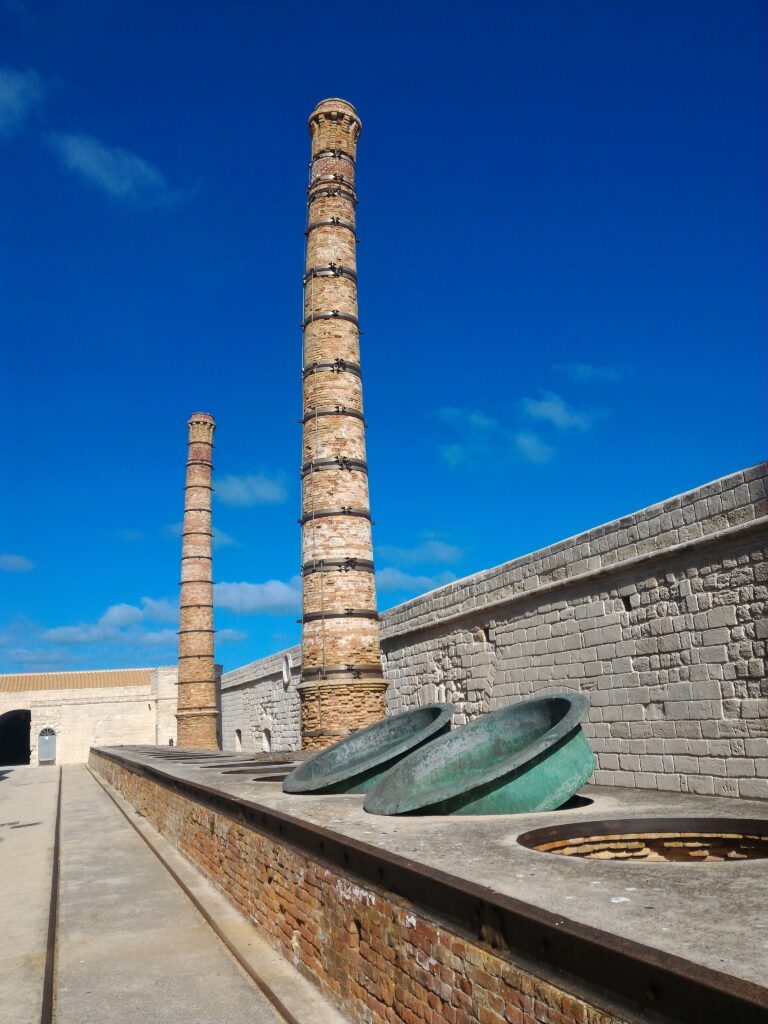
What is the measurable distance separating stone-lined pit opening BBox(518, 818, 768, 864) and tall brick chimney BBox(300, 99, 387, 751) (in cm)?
789

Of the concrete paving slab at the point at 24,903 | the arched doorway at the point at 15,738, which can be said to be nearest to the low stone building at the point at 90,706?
→ the arched doorway at the point at 15,738

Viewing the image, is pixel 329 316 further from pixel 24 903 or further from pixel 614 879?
pixel 614 879

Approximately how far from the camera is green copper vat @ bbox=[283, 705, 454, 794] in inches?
257

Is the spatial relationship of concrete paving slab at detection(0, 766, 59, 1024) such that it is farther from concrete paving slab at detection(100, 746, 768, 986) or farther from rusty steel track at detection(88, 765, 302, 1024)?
concrete paving slab at detection(100, 746, 768, 986)

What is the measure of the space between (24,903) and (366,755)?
120 inches

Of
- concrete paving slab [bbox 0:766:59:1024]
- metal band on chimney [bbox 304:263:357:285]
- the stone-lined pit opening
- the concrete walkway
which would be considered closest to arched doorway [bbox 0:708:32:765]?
concrete paving slab [bbox 0:766:59:1024]

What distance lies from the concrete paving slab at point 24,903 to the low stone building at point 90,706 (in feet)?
51.3

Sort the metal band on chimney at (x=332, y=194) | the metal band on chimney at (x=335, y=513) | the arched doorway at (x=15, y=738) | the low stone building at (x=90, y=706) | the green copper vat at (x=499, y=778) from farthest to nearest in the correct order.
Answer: the arched doorway at (x=15, y=738), the low stone building at (x=90, y=706), the metal band on chimney at (x=332, y=194), the metal band on chimney at (x=335, y=513), the green copper vat at (x=499, y=778)

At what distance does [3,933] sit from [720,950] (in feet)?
17.1

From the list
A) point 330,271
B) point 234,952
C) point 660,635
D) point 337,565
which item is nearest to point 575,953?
point 234,952

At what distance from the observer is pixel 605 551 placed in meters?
7.73

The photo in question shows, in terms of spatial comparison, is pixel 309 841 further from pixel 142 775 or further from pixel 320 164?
pixel 320 164

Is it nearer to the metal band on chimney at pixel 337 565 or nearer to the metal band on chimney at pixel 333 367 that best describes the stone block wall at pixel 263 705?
the metal band on chimney at pixel 337 565

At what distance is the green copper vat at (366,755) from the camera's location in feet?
21.4
